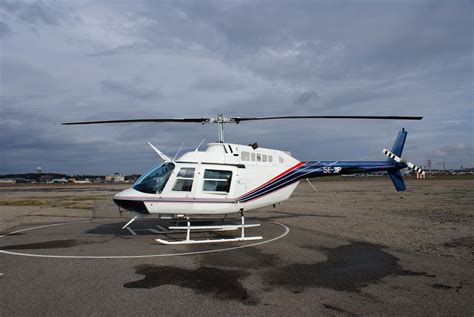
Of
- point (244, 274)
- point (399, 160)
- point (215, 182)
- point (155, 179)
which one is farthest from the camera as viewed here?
point (399, 160)

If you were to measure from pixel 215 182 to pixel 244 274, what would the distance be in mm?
4793

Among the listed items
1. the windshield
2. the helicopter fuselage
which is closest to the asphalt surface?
the helicopter fuselage

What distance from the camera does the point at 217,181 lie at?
39.2ft

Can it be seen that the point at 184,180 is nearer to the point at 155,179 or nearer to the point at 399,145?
the point at 155,179

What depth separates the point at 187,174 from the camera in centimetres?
1160

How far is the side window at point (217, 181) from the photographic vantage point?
11.8 m

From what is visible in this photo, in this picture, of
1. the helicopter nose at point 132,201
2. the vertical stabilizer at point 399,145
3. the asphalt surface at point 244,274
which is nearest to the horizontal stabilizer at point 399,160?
the vertical stabilizer at point 399,145

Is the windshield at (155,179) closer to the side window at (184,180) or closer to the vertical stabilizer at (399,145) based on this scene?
the side window at (184,180)

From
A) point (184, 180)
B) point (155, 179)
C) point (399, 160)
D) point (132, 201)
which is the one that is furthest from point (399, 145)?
point (132, 201)

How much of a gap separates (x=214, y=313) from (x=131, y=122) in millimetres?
8091

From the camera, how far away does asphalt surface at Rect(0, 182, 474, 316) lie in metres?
5.60

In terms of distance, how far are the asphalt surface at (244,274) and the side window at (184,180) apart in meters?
1.96

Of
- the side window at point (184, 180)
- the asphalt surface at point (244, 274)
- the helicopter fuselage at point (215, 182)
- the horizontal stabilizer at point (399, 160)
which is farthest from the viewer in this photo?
the horizontal stabilizer at point (399, 160)

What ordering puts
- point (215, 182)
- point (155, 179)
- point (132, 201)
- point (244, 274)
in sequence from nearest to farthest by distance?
point (244, 274) → point (132, 201) → point (155, 179) → point (215, 182)
